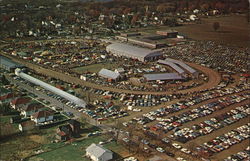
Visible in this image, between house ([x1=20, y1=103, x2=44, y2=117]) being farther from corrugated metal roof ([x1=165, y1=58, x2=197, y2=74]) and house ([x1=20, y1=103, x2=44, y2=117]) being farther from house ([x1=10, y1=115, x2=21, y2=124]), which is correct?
corrugated metal roof ([x1=165, y1=58, x2=197, y2=74])

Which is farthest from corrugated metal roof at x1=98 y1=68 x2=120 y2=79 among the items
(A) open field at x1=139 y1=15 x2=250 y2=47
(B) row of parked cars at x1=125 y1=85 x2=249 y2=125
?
(A) open field at x1=139 y1=15 x2=250 y2=47

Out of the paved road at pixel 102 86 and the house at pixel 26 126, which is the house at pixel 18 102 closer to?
the house at pixel 26 126

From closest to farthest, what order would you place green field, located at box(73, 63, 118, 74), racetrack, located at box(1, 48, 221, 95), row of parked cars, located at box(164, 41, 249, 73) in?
1. racetrack, located at box(1, 48, 221, 95)
2. green field, located at box(73, 63, 118, 74)
3. row of parked cars, located at box(164, 41, 249, 73)

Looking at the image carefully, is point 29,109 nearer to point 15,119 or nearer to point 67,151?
point 15,119

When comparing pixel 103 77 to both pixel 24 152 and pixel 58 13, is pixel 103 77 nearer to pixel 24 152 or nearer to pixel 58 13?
pixel 24 152

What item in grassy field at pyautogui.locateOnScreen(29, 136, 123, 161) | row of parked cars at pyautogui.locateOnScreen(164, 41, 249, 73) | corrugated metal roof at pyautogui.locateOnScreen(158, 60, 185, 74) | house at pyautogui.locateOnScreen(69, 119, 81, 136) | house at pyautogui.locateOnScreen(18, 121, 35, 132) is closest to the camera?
grassy field at pyautogui.locateOnScreen(29, 136, 123, 161)

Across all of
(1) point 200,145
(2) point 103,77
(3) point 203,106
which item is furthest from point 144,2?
(1) point 200,145

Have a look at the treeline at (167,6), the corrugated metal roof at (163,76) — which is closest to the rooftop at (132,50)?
the corrugated metal roof at (163,76)

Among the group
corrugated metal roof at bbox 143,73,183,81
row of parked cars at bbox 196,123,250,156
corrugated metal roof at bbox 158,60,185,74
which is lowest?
row of parked cars at bbox 196,123,250,156

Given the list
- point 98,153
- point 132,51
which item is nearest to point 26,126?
point 98,153
